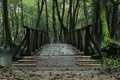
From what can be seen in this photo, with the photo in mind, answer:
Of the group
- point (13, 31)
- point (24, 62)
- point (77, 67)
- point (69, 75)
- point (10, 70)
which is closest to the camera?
point (69, 75)

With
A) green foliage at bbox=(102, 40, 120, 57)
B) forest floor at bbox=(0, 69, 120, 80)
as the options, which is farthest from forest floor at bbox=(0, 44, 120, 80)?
green foliage at bbox=(102, 40, 120, 57)

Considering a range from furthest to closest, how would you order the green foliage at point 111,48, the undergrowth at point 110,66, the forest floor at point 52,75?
1. the green foliage at point 111,48
2. the undergrowth at point 110,66
3. the forest floor at point 52,75

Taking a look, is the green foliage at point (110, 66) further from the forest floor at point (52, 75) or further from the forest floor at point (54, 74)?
the forest floor at point (52, 75)

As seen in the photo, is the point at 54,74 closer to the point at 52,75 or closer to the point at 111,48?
the point at 52,75

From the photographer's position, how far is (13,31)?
115 feet

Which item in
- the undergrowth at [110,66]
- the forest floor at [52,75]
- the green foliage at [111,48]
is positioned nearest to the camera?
the forest floor at [52,75]

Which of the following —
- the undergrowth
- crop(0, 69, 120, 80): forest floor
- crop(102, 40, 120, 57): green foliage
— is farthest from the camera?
crop(102, 40, 120, 57): green foliage

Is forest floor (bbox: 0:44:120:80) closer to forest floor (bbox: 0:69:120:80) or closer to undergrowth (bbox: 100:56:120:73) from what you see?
forest floor (bbox: 0:69:120:80)

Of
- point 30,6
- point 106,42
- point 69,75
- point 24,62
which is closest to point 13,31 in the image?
point 30,6

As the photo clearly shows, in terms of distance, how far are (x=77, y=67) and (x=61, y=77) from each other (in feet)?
4.98

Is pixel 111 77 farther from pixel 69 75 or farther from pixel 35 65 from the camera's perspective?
pixel 35 65

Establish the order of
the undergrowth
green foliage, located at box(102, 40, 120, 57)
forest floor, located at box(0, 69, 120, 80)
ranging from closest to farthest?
forest floor, located at box(0, 69, 120, 80)
the undergrowth
green foliage, located at box(102, 40, 120, 57)

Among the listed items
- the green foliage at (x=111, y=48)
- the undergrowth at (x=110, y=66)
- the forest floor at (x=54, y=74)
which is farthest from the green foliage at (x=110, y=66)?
the green foliage at (x=111, y=48)

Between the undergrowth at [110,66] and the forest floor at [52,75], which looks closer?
the forest floor at [52,75]
